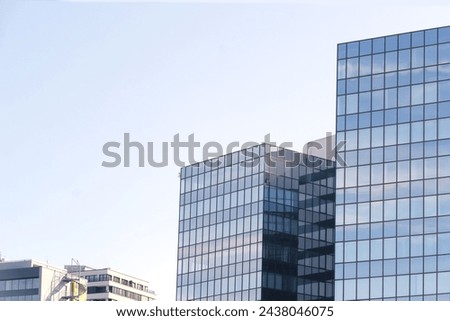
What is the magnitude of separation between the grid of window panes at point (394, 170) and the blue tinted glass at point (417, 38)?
9 cm

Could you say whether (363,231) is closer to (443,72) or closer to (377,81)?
(377,81)

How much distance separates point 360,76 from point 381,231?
15.3 m

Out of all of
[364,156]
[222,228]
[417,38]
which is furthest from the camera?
[222,228]

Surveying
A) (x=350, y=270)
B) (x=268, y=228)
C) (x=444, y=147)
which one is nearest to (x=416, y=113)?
(x=444, y=147)

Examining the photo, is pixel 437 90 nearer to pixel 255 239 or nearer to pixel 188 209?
pixel 255 239

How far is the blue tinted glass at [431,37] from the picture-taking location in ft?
370

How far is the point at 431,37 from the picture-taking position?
112812 millimetres

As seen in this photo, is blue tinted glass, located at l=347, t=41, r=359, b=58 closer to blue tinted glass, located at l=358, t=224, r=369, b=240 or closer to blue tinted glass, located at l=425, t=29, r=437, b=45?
blue tinted glass, located at l=425, t=29, r=437, b=45

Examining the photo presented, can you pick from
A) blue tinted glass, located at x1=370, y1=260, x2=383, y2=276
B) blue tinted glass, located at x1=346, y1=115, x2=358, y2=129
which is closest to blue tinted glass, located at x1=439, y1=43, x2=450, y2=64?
blue tinted glass, located at x1=346, y1=115, x2=358, y2=129

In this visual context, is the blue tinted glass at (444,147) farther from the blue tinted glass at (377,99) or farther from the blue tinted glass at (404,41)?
the blue tinted glass at (404,41)

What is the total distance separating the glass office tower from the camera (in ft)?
406

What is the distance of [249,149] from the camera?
126688mm

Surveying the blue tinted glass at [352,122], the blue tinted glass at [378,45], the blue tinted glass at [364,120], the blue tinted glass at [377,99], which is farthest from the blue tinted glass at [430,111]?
the blue tinted glass at [378,45]

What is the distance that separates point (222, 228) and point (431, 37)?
31.9m
